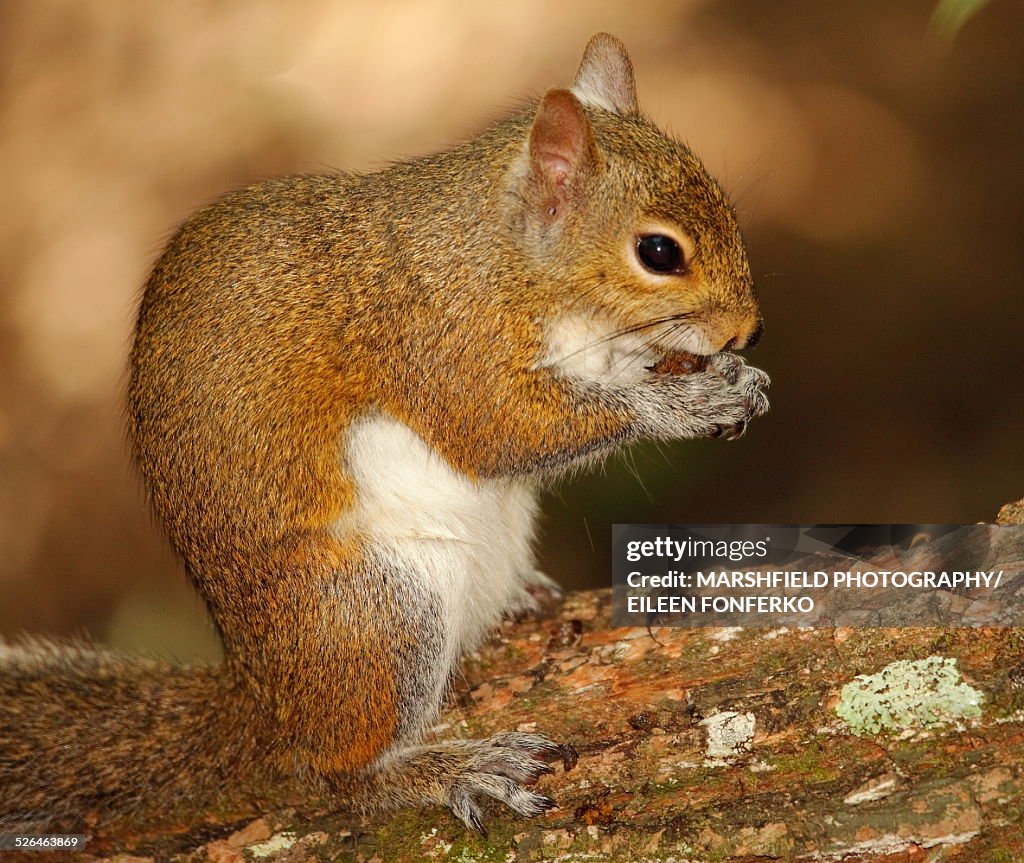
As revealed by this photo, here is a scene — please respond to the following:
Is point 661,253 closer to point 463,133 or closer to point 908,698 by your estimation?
point 908,698

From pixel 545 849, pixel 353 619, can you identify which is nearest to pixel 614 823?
pixel 545 849

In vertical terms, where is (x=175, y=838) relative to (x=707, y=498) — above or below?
below

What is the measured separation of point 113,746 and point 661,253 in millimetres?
1787

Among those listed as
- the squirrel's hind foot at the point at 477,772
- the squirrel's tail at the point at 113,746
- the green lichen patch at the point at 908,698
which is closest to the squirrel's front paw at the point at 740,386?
the green lichen patch at the point at 908,698

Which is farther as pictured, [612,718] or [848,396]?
[848,396]

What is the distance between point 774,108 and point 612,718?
3.29m

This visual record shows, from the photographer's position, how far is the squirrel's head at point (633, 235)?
253 cm

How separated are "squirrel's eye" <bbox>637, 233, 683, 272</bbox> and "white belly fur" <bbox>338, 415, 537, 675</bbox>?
0.67m

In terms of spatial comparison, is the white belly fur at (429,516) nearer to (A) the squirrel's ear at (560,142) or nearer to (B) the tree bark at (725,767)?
(B) the tree bark at (725,767)

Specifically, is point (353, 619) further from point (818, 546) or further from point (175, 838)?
point (818, 546)

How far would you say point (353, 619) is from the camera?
258 cm

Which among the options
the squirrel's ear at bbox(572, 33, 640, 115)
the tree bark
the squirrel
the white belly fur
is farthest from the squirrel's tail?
the squirrel's ear at bbox(572, 33, 640, 115)

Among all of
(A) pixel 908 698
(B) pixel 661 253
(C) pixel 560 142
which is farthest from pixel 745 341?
(A) pixel 908 698

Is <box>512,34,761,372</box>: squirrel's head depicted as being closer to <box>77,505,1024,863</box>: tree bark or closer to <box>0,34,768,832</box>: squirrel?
<box>0,34,768,832</box>: squirrel
